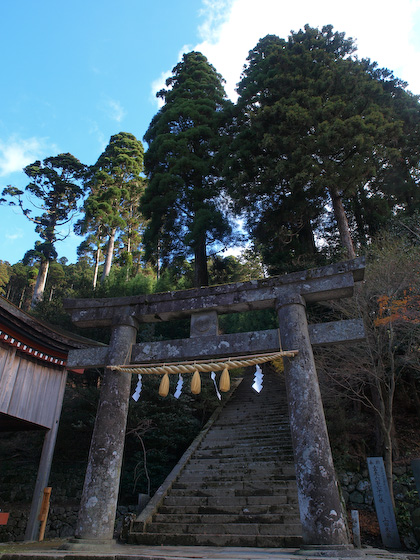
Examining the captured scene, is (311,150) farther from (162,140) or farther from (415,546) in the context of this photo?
(415,546)

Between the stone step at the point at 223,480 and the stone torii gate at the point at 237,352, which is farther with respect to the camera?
the stone step at the point at 223,480

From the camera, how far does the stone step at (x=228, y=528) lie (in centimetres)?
590

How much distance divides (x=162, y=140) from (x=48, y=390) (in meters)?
13.4

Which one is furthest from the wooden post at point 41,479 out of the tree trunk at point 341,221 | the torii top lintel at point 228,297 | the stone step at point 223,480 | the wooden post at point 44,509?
the tree trunk at point 341,221

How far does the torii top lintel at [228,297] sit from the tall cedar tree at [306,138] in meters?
6.94

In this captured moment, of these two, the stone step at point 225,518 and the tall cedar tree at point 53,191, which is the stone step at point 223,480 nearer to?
the stone step at point 225,518

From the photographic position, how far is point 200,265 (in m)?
16.6

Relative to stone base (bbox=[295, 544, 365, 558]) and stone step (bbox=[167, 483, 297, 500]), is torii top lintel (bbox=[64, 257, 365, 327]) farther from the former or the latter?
stone step (bbox=[167, 483, 297, 500])

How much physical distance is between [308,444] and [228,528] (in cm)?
276

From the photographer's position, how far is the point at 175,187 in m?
16.9

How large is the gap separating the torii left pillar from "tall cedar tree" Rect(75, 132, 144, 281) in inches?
643

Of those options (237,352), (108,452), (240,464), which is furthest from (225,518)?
(237,352)

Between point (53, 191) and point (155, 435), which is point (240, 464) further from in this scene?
point (53, 191)

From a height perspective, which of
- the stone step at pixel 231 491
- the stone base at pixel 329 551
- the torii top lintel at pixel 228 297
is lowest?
the stone base at pixel 329 551
